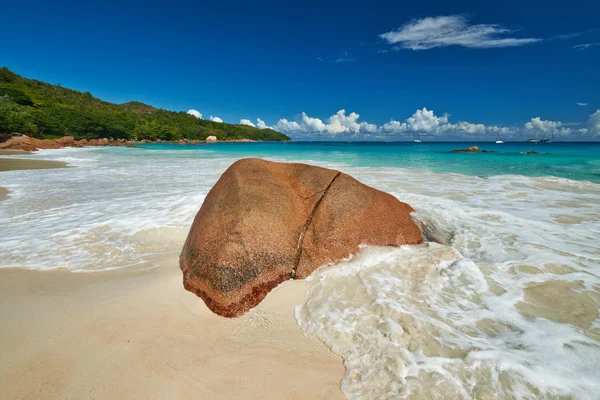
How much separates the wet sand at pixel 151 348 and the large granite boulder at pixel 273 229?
0.76 feet

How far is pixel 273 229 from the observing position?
3.40 metres

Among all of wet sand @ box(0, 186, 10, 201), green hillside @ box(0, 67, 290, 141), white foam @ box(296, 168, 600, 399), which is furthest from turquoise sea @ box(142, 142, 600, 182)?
green hillside @ box(0, 67, 290, 141)

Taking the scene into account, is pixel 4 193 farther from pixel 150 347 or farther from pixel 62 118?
pixel 62 118

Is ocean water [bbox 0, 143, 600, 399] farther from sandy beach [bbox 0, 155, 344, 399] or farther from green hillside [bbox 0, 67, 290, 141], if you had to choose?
green hillside [bbox 0, 67, 290, 141]

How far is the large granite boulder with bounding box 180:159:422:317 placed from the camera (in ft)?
9.95

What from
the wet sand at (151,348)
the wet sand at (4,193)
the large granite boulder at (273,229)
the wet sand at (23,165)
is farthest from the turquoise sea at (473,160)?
the wet sand at (4,193)

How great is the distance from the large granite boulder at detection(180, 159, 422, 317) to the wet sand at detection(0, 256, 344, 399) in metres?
0.23

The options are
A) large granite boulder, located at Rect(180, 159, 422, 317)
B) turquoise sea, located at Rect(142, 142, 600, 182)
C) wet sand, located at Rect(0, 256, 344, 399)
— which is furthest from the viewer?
turquoise sea, located at Rect(142, 142, 600, 182)

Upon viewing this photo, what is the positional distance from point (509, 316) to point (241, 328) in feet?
8.56

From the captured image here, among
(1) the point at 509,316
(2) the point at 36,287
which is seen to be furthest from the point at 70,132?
(1) the point at 509,316

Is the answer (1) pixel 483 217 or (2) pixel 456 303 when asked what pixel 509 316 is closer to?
(2) pixel 456 303

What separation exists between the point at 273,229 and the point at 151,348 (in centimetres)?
165

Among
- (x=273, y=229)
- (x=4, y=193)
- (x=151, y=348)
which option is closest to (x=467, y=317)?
(x=273, y=229)

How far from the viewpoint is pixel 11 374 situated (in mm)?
2104
